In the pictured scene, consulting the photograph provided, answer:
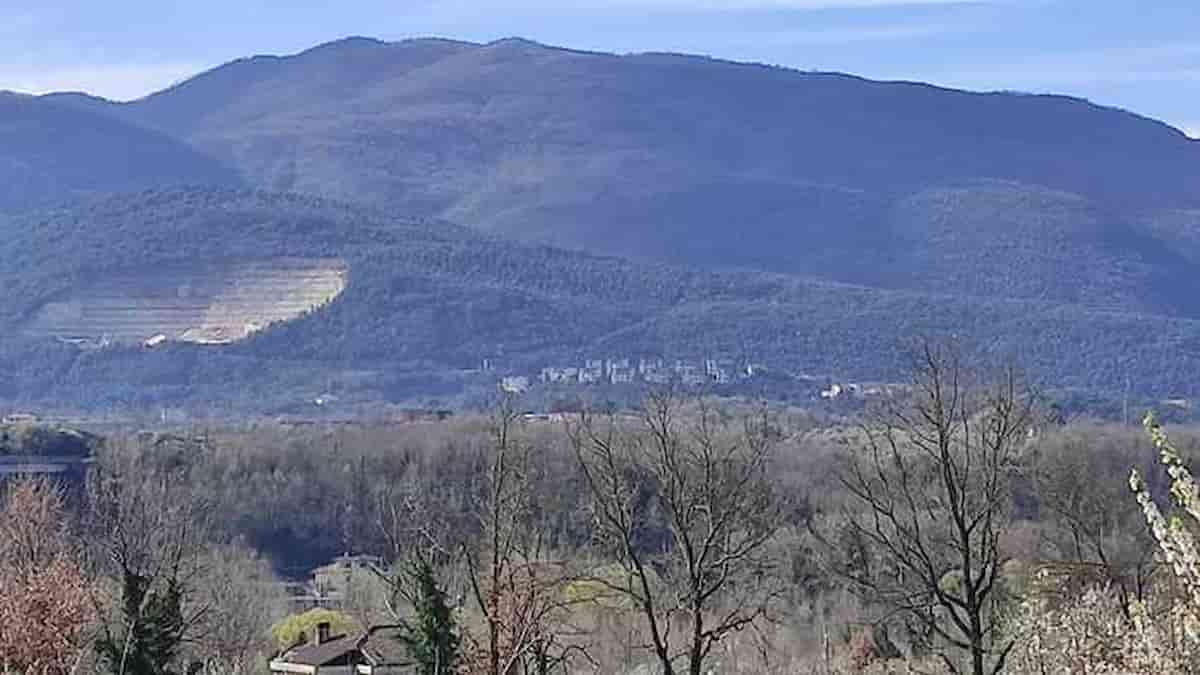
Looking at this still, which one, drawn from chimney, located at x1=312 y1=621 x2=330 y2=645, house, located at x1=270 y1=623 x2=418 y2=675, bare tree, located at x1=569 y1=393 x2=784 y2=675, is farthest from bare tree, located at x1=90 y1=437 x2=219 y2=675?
bare tree, located at x1=569 y1=393 x2=784 y2=675

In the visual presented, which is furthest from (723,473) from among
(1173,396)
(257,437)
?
(1173,396)

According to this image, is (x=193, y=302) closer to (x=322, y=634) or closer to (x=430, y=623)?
(x=322, y=634)

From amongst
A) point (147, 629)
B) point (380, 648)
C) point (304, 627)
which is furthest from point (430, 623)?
point (304, 627)

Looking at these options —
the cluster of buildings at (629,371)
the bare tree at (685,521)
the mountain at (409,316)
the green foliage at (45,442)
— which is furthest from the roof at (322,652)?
the mountain at (409,316)

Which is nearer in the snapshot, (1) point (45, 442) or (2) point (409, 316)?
(1) point (45, 442)

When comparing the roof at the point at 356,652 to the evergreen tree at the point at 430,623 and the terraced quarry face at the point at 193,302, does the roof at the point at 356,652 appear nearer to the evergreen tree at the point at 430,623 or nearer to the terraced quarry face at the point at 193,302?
the evergreen tree at the point at 430,623

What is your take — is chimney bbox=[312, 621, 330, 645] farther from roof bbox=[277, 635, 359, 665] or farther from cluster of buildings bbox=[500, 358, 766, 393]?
cluster of buildings bbox=[500, 358, 766, 393]

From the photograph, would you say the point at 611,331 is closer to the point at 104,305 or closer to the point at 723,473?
the point at 104,305
